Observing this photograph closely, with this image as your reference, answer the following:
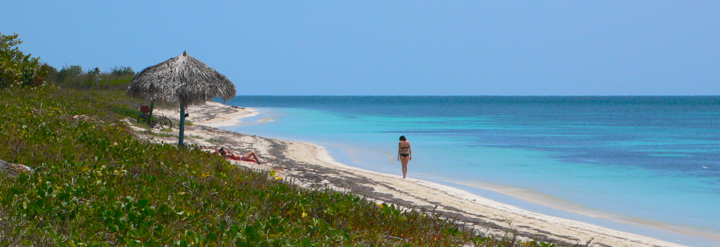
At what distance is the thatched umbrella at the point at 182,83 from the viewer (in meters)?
13.3

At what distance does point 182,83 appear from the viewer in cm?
1326

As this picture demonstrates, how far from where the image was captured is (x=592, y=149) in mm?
22047

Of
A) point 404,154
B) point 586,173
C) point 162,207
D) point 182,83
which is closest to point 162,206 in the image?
point 162,207

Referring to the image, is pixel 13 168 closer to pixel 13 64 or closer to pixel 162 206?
pixel 162 206

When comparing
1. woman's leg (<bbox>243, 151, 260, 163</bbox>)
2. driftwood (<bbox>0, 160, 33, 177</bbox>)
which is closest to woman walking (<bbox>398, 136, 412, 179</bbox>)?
woman's leg (<bbox>243, 151, 260, 163</bbox>)

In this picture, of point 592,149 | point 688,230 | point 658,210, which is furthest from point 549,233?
point 592,149

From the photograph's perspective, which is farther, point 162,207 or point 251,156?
point 251,156

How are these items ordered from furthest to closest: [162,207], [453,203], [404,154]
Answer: [404,154] < [453,203] < [162,207]

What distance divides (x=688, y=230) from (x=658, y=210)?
4.87 ft

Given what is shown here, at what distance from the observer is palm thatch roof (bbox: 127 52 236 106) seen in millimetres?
13344

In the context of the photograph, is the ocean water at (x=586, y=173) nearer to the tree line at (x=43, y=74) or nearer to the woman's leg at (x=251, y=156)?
the woman's leg at (x=251, y=156)

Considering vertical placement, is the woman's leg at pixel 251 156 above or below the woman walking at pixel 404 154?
below

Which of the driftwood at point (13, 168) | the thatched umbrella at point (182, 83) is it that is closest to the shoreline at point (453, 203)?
the thatched umbrella at point (182, 83)

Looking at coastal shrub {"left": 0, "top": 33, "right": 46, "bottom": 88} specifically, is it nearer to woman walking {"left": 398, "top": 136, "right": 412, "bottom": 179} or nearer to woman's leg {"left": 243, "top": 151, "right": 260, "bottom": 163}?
woman's leg {"left": 243, "top": 151, "right": 260, "bottom": 163}
